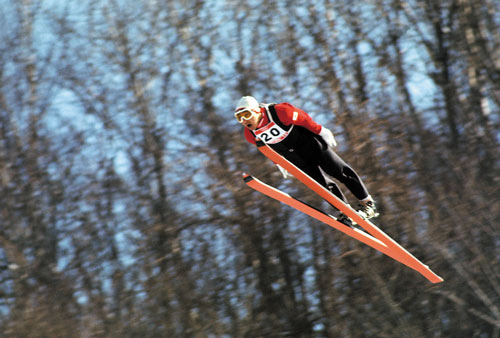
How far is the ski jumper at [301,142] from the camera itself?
580cm

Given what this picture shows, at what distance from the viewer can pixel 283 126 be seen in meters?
5.93

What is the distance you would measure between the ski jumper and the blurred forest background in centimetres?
692

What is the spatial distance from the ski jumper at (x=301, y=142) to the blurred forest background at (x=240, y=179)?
692cm

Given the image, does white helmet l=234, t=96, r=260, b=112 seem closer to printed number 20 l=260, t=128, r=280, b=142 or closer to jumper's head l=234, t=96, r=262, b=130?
jumper's head l=234, t=96, r=262, b=130

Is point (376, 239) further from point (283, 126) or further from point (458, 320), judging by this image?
point (458, 320)

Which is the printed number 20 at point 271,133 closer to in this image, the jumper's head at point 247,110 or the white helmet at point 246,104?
the jumper's head at point 247,110

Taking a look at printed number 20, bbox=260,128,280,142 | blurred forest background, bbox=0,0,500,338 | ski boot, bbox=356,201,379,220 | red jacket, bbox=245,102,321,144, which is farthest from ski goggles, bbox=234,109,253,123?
blurred forest background, bbox=0,0,500,338

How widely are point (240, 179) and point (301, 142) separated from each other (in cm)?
741

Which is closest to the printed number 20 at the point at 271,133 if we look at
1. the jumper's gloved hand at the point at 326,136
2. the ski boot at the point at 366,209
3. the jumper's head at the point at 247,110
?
the jumper's head at the point at 247,110

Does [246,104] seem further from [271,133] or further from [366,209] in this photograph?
[366,209]

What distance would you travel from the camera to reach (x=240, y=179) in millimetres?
13609

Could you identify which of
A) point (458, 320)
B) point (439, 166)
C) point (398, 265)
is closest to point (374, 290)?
point (398, 265)

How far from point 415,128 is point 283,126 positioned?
30.2ft

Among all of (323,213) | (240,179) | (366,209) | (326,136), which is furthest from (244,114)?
(240,179)
